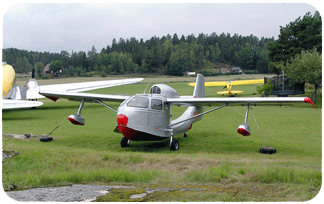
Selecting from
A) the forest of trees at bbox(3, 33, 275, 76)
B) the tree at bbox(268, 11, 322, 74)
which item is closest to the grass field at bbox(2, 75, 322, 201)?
the tree at bbox(268, 11, 322, 74)

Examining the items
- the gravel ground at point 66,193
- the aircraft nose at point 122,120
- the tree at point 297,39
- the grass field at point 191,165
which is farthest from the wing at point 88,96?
the tree at point 297,39

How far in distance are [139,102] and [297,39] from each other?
41.9 meters

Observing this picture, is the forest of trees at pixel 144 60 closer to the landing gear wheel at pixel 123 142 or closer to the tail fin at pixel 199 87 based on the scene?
the tail fin at pixel 199 87

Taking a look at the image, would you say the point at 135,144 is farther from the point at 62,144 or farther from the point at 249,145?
the point at 249,145

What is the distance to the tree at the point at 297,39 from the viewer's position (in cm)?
4550

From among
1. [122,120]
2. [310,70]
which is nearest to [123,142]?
[122,120]

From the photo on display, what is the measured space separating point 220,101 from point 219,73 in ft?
249

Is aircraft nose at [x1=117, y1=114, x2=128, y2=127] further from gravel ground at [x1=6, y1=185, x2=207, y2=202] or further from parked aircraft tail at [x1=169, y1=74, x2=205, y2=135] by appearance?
gravel ground at [x1=6, y1=185, x2=207, y2=202]

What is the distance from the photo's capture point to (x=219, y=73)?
88.4 m

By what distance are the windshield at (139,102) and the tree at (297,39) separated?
34786mm

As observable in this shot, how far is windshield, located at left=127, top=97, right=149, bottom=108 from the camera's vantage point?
44.4ft

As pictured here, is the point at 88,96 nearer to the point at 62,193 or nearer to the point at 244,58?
the point at 62,193

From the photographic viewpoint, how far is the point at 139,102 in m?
13.7

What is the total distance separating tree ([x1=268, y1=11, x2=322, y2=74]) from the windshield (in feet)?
114
